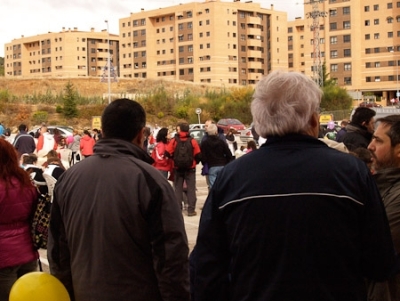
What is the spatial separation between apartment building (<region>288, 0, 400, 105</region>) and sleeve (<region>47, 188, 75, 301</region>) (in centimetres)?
9418

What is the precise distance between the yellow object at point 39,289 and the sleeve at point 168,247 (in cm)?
60

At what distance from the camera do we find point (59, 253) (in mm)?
3855

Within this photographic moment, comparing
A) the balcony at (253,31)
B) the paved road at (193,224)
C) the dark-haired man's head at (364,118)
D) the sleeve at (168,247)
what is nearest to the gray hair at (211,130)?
the paved road at (193,224)

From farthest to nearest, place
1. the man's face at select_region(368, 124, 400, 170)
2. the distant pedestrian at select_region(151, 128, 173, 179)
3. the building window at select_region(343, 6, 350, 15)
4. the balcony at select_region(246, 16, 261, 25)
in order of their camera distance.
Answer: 1. the balcony at select_region(246, 16, 261, 25)
2. the building window at select_region(343, 6, 350, 15)
3. the distant pedestrian at select_region(151, 128, 173, 179)
4. the man's face at select_region(368, 124, 400, 170)

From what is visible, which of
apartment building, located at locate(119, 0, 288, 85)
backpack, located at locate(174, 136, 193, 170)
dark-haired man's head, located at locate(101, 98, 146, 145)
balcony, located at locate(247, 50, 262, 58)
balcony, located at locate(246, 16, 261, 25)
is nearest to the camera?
dark-haired man's head, located at locate(101, 98, 146, 145)

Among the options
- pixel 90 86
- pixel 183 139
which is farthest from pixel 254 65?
pixel 183 139

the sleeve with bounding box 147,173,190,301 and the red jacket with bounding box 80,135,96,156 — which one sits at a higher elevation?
the sleeve with bounding box 147,173,190,301

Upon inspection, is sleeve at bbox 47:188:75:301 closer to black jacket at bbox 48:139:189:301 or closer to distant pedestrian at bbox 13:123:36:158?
black jacket at bbox 48:139:189:301

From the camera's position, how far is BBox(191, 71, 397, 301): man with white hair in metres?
2.67

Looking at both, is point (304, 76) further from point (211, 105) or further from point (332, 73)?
point (332, 73)

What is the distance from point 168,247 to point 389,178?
4.59 ft

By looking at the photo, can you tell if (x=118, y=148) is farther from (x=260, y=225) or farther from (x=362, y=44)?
(x=362, y=44)

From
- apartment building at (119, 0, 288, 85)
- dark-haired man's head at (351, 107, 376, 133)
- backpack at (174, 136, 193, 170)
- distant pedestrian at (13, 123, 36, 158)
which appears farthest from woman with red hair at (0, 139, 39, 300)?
apartment building at (119, 0, 288, 85)

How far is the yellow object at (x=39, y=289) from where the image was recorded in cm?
362
